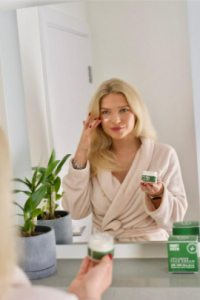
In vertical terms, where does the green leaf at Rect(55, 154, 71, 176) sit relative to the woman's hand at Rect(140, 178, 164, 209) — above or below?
above

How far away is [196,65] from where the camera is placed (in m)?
1.31

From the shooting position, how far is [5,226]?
0.77 meters

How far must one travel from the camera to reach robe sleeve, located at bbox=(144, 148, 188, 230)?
134 cm

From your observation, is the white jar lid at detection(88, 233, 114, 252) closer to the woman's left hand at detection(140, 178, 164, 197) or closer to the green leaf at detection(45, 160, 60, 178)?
the woman's left hand at detection(140, 178, 164, 197)

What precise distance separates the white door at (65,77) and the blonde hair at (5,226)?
0.62 m

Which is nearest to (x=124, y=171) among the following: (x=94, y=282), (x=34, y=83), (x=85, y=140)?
(x=85, y=140)

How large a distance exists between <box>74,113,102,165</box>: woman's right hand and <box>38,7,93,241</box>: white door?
15 mm

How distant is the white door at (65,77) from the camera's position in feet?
4.53

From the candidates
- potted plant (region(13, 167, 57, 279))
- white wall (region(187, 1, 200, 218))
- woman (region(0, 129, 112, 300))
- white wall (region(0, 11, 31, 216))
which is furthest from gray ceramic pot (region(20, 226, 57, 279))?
white wall (region(187, 1, 200, 218))

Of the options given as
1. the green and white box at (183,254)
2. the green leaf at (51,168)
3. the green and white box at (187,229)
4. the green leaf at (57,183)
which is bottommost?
the green and white box at (183,254)

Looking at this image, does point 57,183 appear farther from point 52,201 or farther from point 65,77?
point 65,77

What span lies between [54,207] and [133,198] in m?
0.26

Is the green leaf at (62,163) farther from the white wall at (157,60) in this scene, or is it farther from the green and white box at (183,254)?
the green and white box at (183,254)

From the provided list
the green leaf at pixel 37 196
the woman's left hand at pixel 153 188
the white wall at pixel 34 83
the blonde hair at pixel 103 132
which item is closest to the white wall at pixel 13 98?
the white wall at pixel 34 83
